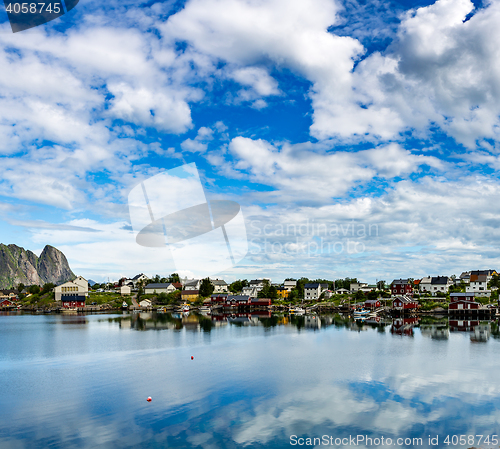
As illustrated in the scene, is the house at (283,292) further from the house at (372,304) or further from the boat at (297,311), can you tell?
the house at (372,304)

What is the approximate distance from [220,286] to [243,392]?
125251 mm

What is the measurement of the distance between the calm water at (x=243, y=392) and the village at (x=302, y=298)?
1589 inches

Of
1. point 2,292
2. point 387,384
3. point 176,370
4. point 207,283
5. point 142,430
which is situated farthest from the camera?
Result: point 2,292

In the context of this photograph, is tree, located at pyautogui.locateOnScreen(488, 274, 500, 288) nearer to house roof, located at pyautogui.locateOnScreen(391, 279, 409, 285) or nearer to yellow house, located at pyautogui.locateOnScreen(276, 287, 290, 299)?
house roof, located at pyautogui.locateOnScreen(391, 279, 409, 285)

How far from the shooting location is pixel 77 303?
378 ft

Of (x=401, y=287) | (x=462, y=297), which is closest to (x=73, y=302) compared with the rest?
(x=401, y=287)

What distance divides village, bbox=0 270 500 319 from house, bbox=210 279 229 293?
0.38 metres

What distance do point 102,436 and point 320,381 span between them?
1507cm

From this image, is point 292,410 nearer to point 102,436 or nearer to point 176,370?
point 102,436

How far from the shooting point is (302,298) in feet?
389

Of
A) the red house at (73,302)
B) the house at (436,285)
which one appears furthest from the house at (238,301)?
the house at (436,285)

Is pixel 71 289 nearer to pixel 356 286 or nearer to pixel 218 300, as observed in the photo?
pixel 218 300

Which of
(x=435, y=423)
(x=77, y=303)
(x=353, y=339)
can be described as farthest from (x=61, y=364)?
(x=77, y=303)

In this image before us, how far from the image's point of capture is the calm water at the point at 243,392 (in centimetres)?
1819
